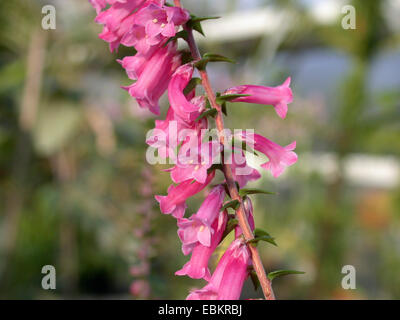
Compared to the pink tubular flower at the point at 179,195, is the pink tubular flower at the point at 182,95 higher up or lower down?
higher up

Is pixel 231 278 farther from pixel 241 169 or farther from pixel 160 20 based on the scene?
pixel 160 20

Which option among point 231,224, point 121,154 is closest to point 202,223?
point 231,224

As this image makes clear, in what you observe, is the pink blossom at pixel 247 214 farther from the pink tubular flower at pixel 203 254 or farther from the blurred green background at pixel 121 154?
the blurred green background at pixel 121 154

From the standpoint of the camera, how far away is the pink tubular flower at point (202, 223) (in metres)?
0.40

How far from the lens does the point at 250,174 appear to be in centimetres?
45

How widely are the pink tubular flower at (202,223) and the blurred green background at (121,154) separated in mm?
1147

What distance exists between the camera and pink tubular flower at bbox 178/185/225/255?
40 centimetres

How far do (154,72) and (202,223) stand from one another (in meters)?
0.15

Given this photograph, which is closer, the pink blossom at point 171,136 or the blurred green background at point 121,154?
the pink blossom at point 171,136

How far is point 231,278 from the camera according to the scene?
418mm

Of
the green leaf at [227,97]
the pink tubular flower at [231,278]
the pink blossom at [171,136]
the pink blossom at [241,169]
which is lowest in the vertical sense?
the pink tubular flower at [231,278]

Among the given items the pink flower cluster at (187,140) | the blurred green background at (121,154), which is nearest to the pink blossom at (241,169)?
the pink flower cluster at (187,140)
